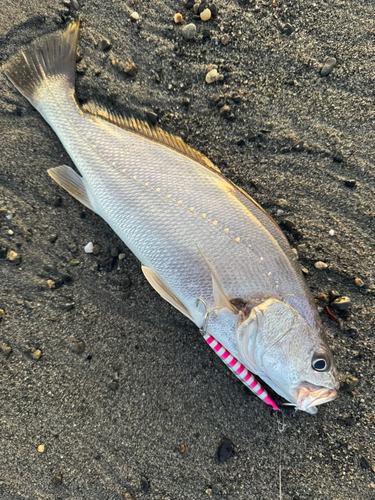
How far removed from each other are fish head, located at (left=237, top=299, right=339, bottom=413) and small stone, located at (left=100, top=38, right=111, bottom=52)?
1.85 meters

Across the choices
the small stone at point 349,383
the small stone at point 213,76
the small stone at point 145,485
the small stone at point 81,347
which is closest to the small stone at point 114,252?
the small stone at point 81,347

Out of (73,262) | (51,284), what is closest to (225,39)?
(73,262)

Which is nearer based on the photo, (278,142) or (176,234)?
(176,234)

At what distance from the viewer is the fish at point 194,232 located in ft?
4.75

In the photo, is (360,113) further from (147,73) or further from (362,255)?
(147,73)

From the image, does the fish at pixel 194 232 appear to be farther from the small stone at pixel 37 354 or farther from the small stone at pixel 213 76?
the small stone at pixel 37 354

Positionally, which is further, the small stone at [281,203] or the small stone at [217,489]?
the small stone at [281,203]

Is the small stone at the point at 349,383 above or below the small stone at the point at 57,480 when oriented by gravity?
above

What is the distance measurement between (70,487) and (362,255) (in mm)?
2238

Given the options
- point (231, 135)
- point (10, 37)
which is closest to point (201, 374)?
point (231, 135)

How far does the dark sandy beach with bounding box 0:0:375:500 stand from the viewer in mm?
1746

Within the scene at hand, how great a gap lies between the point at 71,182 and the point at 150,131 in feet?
1.89

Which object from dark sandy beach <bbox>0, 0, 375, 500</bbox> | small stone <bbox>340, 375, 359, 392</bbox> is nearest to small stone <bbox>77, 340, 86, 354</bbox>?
dark sandy beach <bbox>0, 0, 375, 500</bbox>

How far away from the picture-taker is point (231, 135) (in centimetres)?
191
